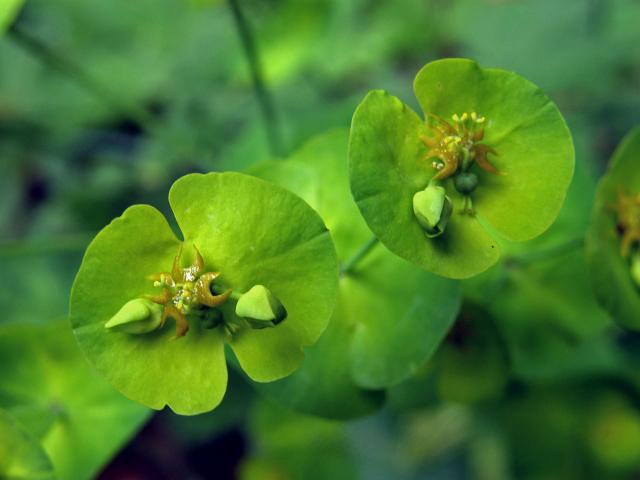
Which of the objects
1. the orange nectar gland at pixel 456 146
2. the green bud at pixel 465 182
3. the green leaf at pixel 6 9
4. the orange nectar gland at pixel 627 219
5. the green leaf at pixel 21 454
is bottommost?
the orange nectar gland at pixel 627 219

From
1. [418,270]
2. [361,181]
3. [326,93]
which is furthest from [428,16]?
[361,181]

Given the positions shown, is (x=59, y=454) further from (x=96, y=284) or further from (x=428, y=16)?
(x=428, y=16)

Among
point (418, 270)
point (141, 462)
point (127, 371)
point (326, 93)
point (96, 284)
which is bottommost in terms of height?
point (141, 462)

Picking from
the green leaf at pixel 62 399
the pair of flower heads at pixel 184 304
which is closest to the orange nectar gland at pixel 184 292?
the pair of flower heads at pixel 184 304

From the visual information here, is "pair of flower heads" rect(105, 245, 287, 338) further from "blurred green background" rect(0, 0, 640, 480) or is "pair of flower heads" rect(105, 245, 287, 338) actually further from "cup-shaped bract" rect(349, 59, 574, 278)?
"blurred green background" rect(0, 0, 640, 480)

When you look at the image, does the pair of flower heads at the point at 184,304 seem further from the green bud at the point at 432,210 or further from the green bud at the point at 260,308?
the green bud at the point at 432,210

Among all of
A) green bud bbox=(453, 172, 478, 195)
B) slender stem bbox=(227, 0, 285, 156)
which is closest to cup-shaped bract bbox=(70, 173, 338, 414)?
green bud bbox=(453, 172, 478, 195)

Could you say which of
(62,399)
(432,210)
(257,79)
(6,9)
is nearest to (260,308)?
(432,210)
